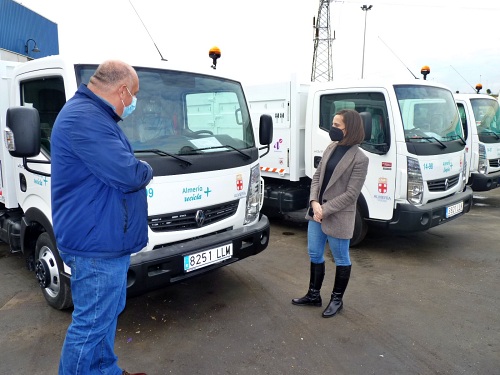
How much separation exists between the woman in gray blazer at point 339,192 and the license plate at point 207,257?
0.74 m

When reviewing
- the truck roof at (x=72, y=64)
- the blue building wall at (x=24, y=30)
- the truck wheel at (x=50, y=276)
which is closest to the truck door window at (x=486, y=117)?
the truck roof at (x=72, y=64)

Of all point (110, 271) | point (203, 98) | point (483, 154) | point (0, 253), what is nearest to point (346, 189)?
point (203, 98)

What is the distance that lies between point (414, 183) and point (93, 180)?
3.90 metres

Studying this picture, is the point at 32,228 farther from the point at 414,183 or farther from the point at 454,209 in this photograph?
the point at 454,209

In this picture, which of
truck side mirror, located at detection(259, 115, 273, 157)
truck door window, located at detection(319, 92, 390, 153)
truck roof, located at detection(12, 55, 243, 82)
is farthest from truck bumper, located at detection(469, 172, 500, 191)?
truck roof, located at detection(12, 55, 243, 82)

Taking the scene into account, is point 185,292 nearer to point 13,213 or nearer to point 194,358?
point 194,358

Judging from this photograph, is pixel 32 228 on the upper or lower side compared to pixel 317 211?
lower

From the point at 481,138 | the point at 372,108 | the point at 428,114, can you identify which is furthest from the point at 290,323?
the point at 481,138

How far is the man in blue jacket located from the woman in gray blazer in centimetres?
167

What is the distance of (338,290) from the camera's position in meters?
3.56

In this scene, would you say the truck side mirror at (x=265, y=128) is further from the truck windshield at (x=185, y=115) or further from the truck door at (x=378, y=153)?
the truck door at (x=378, y=153)

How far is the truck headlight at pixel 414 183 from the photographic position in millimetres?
4797

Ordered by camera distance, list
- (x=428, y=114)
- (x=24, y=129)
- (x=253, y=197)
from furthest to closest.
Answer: (x=428, y=114)
(x=253, y=197)
(x=24, y=129)

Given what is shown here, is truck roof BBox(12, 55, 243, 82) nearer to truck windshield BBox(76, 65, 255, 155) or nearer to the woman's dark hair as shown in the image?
truck windshield BBox(76, 65, 255, 155)
